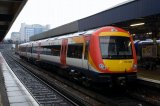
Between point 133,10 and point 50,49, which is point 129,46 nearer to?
point 133,10

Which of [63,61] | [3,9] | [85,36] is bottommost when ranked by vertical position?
[63,61]

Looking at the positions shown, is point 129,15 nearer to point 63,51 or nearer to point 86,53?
point 63,51

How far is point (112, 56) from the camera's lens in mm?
14242

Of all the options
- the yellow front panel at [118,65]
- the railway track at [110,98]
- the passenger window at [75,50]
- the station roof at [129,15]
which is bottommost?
the railway track at [110,98]

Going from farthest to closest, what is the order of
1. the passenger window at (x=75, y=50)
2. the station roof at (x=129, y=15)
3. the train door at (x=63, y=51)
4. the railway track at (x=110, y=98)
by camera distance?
the train door at (x=63, y=51) → the station roof at (x=129, y=15) → the passenger window at (x=75, y=50) → the railway track at (x=110, y=98)

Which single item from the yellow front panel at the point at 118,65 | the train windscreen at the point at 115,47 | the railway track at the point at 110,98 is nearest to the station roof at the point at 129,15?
the train windscreen at the point at 115,47

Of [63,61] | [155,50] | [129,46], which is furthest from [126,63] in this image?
[155,50]

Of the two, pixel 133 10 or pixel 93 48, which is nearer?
pixel 93 48

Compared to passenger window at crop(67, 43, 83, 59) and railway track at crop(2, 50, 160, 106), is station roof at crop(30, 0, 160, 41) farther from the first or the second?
railway track at crop(2, 50, 160, 106)

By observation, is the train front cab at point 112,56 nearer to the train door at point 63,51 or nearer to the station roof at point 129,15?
the station roof at point 129,15

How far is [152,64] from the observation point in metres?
23.8

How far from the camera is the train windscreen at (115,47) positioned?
564 inches

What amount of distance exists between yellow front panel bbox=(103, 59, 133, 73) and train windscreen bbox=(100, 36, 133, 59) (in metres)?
0.21

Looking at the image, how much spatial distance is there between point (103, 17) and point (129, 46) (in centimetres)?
827
